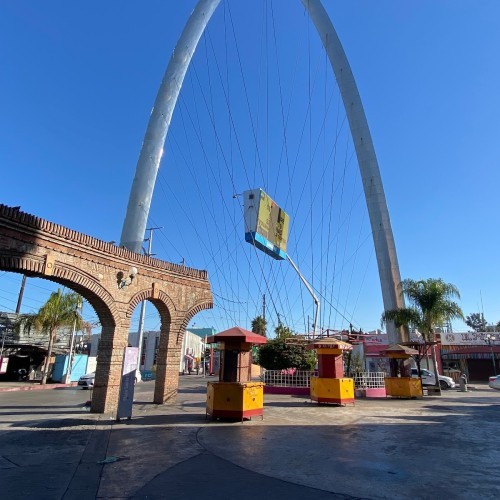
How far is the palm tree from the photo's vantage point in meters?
26.6

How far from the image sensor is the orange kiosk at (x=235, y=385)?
12555mm

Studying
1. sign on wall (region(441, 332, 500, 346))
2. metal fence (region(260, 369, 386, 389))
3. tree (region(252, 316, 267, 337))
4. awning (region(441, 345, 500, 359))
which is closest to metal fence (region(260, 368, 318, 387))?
metal fence (region(260, 369, 386, 389))

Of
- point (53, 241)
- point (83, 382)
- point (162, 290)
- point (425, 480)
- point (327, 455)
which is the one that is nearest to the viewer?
point (425, 480)

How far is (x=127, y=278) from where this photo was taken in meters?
15.0

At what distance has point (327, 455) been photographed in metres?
7.86

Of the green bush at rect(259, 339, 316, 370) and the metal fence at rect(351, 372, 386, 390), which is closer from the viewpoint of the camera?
the metal fence at rect(351, 372, 386, 390)

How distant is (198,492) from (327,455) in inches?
127

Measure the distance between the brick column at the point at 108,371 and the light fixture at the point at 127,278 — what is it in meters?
1.59

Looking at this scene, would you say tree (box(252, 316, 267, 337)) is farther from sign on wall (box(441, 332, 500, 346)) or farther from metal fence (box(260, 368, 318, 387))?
metal fence (box(260, 368, 318, 387))

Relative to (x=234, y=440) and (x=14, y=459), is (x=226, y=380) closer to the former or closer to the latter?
(x=234, y=440)

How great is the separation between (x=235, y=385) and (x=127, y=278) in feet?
18.7

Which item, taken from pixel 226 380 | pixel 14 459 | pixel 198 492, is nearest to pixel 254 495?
pixel 198 492

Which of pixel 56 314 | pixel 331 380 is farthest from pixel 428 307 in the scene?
pixel 56 314

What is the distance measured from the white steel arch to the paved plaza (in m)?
15.9
